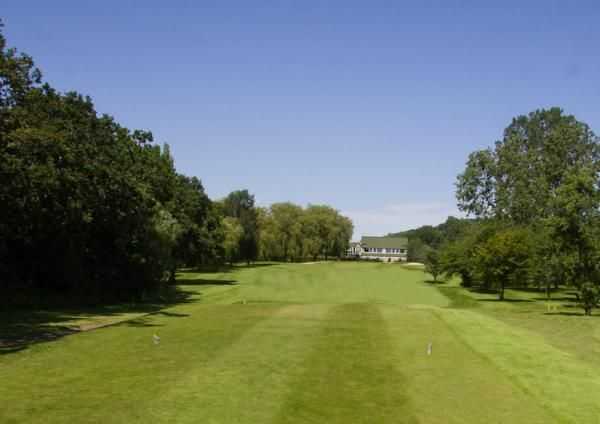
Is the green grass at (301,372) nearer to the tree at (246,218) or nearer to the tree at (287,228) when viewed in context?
the tree at (246,218)

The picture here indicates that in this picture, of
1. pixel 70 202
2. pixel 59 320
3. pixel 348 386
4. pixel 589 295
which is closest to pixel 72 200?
pixel 70 202

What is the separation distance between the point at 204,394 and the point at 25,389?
13.8 feet

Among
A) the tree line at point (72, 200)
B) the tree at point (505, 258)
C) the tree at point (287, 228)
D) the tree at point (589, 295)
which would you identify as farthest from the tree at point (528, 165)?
the tree at point (287, 228)

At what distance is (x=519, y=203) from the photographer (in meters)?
70.1

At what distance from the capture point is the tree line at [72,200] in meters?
32.4

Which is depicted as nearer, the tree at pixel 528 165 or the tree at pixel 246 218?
the tree at pixel 528 165

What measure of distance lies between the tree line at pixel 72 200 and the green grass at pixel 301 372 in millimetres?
7465

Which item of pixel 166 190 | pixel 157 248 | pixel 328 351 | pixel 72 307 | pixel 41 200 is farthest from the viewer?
pixel 166 190

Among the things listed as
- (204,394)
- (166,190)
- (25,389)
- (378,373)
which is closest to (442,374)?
(378,373)

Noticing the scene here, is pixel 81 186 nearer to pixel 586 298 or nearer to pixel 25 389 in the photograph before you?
pixel 25 389

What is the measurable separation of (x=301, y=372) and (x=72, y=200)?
23.6 meters

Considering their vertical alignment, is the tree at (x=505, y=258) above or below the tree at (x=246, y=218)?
below

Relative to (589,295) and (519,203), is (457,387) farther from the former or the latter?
(519,203)

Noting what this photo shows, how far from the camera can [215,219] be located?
226 feet
